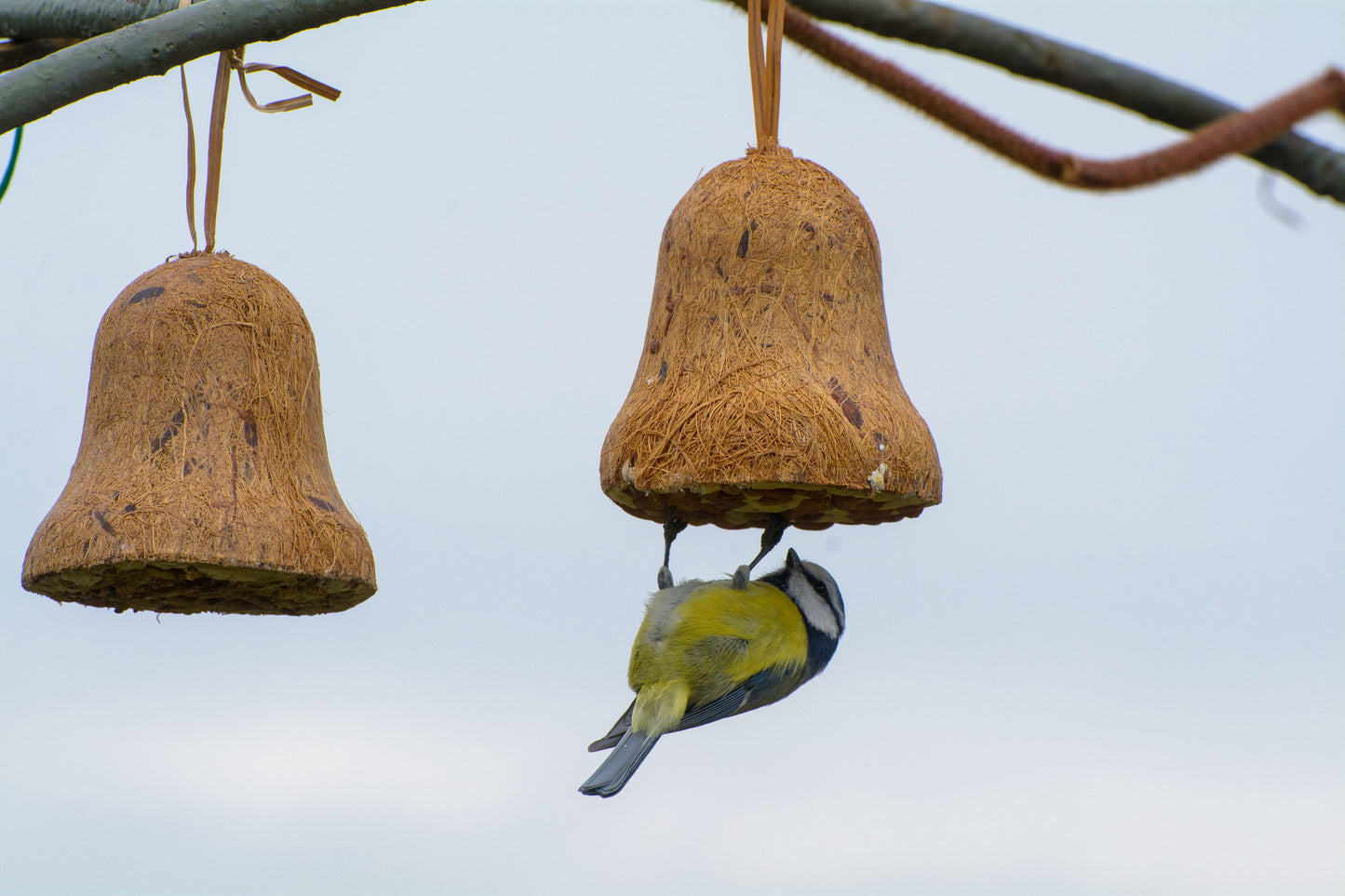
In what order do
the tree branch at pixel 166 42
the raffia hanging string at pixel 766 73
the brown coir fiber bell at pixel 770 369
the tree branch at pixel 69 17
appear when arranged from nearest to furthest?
the tree branch at pixel 166 42 < the raffia hanging string at pixel 766 73 < the brown coir fiber bell at pixel 770 369 < the tree branch at pixel 69 17

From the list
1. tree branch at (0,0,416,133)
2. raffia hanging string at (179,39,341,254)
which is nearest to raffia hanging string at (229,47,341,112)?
raffia hanging string at (179,39,341,254)

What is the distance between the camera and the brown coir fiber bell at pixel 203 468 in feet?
8.03

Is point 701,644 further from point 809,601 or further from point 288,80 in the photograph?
point 288,80

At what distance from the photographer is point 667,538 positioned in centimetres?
297

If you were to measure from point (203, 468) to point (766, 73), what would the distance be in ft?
4.11

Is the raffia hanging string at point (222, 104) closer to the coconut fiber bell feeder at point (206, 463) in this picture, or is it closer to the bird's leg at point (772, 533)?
the coconut fiber bell feeder at point (206, 463)

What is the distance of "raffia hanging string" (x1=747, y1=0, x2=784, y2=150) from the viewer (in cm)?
224

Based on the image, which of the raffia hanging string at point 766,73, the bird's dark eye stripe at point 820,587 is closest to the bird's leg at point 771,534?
the bird's dark eye stripe at point 820,587

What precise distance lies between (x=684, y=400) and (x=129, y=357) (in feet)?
3.61

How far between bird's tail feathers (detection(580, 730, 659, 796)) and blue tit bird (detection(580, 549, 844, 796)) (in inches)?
0.7

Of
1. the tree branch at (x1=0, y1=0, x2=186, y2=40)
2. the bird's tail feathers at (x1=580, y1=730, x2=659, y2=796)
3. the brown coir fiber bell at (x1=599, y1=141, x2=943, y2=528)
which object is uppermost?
the tree branch at (x1=0, y1=0, x2=186, y2=40)

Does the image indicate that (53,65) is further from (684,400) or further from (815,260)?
(815,260)

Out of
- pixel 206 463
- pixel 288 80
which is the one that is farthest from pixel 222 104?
pixel 206 463

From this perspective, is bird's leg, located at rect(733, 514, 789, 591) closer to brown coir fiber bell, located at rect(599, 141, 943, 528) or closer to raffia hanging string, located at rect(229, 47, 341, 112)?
brown coir fiber bell, located at rect(599, 141, 943, 528)
